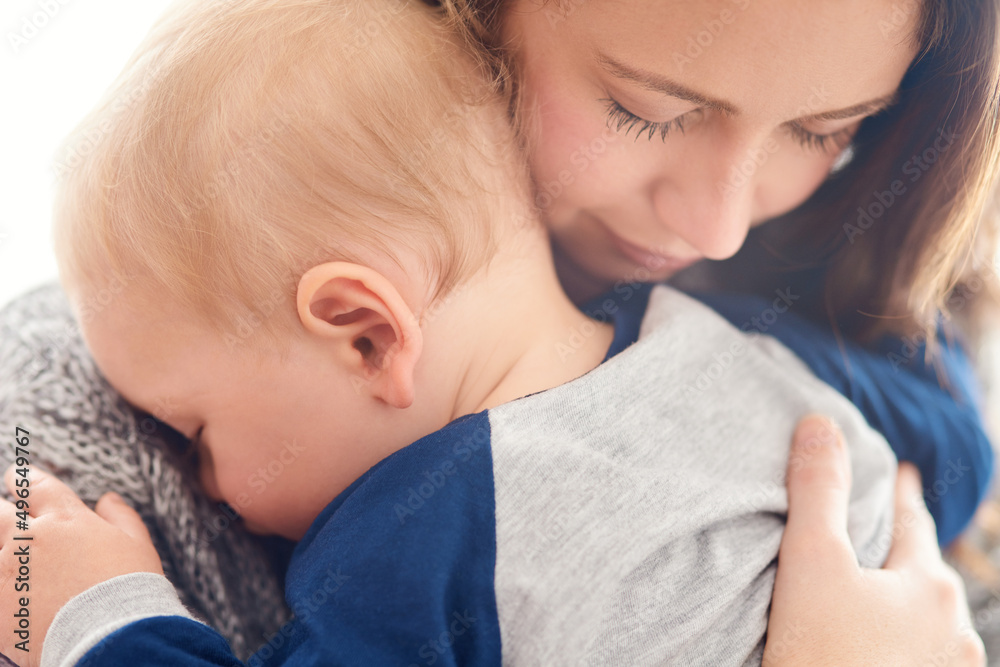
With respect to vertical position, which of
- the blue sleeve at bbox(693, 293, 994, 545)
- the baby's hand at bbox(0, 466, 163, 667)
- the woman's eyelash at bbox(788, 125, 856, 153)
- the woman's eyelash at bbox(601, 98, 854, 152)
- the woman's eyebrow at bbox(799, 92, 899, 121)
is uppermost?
the woman's eyelash at bbox(601, 98, 854, 152)

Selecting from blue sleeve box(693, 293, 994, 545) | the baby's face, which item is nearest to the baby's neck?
the baby's face

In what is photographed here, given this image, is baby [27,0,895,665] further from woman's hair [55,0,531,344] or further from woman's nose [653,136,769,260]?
woman's nose [653,136,769,260]

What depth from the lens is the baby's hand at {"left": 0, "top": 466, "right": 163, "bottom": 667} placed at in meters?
0.72

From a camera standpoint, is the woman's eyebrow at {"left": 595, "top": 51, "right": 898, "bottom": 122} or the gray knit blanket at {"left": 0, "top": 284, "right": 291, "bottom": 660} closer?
the woman's eyebrow at {"left": 595, "top": 51, "right": 898, "bottom": 122}

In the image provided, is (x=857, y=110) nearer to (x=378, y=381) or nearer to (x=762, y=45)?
(x=762, y=45)

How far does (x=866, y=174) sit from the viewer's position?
3.29ft

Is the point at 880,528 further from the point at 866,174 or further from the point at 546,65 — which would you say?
the point at 546,65

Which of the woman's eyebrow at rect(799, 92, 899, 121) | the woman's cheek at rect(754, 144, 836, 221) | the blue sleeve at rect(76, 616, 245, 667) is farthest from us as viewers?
the woman's cheek at rect(754, 144, 836, 221)

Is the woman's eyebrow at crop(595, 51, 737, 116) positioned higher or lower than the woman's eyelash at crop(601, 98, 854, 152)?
higher

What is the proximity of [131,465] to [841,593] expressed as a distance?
2.73 ft

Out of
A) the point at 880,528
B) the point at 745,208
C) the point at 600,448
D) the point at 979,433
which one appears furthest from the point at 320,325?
the point at 979,433

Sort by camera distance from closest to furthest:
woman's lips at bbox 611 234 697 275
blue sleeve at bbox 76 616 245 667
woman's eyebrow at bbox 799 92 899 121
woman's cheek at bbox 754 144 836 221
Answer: blue sleeve at bbox 76 616 245 667 → woman's eyebrow at bbox 799 92 899 121 → woman's cheek at bbox 754 144 836 221 → woman's lips at bbox 611 234 697 275

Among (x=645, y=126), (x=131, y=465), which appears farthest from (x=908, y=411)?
(x=131, y=465)

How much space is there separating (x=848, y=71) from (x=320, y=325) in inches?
23.7
